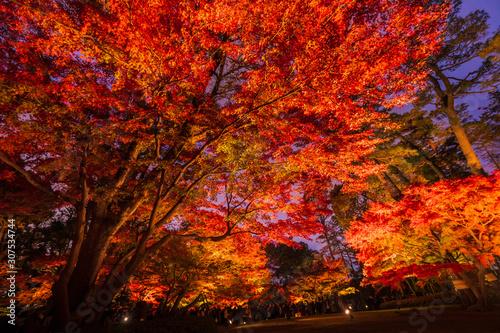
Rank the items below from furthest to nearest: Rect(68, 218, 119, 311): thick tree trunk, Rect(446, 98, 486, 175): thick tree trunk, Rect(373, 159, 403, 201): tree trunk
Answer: Rect(373, 159, 403, 201): tree trunk, Rect(446, 98, 486, 175): thick tree trunk, Rect(68, 218, 119, 311): thick tree trunk

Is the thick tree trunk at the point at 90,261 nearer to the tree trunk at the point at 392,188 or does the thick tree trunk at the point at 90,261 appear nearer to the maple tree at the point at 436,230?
the maple tree at the point at 436,230

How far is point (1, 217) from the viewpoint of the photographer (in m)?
9.69

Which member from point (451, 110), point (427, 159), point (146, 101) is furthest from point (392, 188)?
point (146, 101)

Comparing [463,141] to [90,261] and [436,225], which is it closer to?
[436,225]

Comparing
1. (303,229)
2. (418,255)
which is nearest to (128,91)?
(303,229)

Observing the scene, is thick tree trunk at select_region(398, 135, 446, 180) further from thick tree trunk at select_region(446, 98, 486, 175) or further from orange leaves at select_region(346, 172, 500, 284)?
orange leaves at select_region(346, 172, 500, 284)

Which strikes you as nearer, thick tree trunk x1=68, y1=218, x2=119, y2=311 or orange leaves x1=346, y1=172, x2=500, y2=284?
thick tree trunk x1=68, y1=218, x2=119, y2=311

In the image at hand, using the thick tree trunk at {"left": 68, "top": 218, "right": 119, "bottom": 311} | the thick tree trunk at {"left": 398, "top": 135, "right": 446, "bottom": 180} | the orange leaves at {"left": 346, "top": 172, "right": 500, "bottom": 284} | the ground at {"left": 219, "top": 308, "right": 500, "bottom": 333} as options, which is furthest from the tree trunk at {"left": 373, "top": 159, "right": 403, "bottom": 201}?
the thick tree trunk at {"left": 68, "top": 218, "right": 119, "bottom": 311}

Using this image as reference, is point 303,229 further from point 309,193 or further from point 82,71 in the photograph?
point 82,71

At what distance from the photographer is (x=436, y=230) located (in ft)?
28.3

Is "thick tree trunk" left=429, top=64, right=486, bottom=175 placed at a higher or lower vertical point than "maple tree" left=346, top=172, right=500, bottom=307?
higher

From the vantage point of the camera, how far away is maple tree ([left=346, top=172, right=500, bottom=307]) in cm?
660

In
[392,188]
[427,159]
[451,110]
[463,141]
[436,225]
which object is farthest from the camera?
[427,159]

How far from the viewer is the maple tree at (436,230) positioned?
6.60 metres
